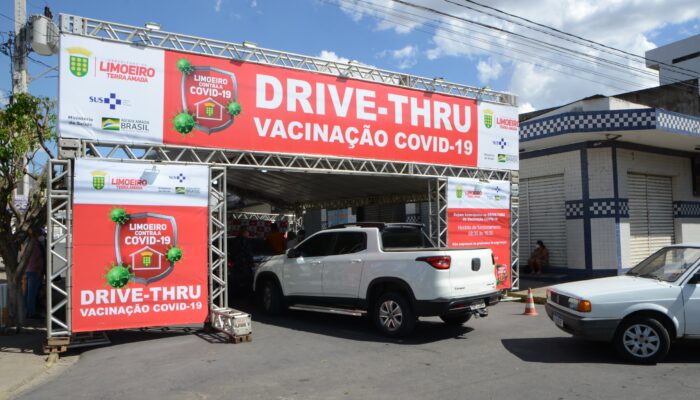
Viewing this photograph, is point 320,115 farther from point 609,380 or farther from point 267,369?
point 609,380

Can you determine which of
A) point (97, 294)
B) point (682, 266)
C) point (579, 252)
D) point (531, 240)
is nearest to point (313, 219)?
point (531, 240)

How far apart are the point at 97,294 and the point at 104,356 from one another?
3.17 ft

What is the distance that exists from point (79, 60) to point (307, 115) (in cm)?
402

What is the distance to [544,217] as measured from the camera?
16938 millimetres

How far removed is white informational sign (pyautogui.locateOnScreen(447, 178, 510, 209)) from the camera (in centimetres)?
1221

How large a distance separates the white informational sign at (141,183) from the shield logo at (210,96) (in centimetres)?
91

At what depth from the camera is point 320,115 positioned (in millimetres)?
10500

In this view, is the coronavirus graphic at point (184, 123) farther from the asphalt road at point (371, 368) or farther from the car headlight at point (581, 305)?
the car headlight at point (581, 305)

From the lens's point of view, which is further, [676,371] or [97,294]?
[97,294]

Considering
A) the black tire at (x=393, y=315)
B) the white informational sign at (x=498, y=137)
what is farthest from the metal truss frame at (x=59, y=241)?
the white informational sign at (x=498, y=137)

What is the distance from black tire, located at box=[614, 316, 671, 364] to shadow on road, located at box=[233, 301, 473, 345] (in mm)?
2462

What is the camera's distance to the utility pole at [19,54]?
16.8 meters

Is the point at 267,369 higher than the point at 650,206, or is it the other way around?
the point at 650,206

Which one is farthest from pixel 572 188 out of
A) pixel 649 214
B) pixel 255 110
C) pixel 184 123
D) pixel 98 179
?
pixel 98 179
